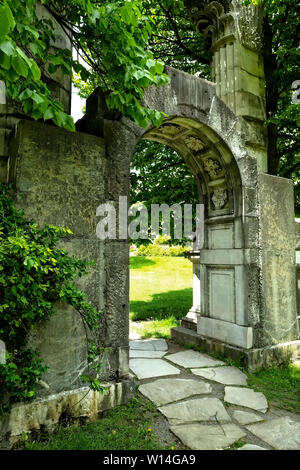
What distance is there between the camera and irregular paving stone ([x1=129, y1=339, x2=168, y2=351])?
14.6ft

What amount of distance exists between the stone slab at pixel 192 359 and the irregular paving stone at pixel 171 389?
1.62 ft

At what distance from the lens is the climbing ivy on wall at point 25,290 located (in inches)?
78.3

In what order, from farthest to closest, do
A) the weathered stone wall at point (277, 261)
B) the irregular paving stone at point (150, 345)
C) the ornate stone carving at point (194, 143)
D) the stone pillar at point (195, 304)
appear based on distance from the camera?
the stone pillar at point (195, 304), the irregular paving stone at point (150, 345), the ornate stone carving at point (194, 143), the weathered stone wall at point (277, 261)

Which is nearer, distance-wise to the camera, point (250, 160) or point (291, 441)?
point (291, 441)

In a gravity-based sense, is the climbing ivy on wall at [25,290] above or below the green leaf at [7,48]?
below

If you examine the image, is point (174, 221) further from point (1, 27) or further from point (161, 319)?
point (1, 27)

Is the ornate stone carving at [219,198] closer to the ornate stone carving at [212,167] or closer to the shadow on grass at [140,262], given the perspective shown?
the ornate stone carving at [212,167]

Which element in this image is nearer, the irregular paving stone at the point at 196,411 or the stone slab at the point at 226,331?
the irregular paving stone at the point at 196,411

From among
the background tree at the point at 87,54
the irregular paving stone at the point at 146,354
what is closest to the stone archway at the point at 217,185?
the background tree at the point at 87,54

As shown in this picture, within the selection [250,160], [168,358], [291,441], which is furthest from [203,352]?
[250,160]

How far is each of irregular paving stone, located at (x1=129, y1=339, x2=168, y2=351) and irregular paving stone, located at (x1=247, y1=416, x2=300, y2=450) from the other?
2.05 meters

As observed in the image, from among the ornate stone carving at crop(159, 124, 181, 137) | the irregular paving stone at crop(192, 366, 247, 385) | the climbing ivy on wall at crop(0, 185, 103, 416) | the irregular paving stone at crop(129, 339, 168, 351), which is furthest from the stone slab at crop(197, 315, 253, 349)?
the ornate stone carving at crop(159, 124, 181, 137)

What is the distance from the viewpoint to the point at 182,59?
7480 millimetres

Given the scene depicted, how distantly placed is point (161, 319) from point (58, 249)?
4244 millimetres
